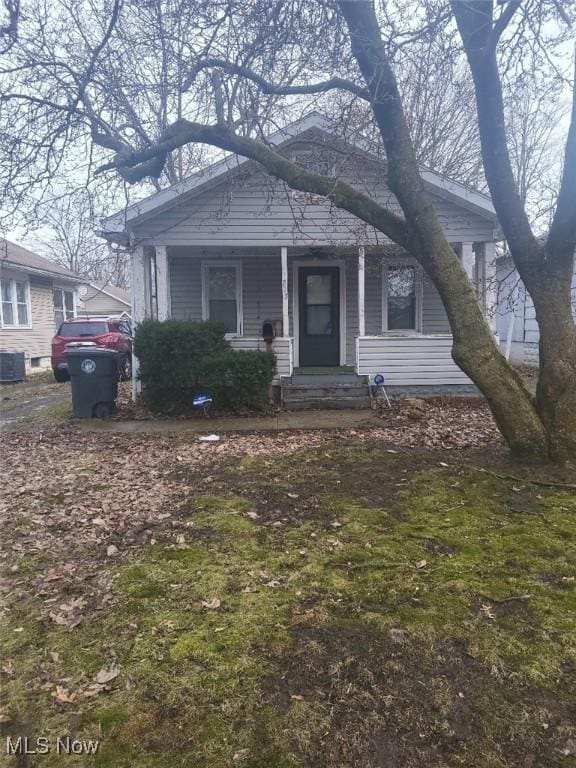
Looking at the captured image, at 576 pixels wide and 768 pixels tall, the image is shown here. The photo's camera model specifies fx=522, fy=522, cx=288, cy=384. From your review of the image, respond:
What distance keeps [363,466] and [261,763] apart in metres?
3.97

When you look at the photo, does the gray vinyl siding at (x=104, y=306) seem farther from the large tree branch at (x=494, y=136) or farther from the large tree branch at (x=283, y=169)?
the large tree branch at (x=494, y=136)

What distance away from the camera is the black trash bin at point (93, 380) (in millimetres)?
9016

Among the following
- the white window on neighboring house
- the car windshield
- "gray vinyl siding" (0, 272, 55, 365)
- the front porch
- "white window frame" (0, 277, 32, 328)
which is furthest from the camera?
the white window on neighboring house

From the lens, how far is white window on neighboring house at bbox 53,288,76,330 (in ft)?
73.6

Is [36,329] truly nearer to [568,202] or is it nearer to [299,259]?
[299,259]

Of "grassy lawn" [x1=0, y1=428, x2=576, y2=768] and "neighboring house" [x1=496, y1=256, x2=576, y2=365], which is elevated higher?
"neighboring house" [x1=496, y1=256, x2=576, y2=365]

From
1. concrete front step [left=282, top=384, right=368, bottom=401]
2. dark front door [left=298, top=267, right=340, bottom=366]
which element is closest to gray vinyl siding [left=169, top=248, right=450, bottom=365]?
dark front door [left=298, top=267, right=340, bottom=366]

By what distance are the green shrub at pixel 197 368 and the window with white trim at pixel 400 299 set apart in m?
3.80

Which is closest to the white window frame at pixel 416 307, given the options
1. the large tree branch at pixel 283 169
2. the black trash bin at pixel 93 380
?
the large tree branch at pixel 283 169

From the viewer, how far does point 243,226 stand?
400 inches

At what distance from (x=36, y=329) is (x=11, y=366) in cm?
438

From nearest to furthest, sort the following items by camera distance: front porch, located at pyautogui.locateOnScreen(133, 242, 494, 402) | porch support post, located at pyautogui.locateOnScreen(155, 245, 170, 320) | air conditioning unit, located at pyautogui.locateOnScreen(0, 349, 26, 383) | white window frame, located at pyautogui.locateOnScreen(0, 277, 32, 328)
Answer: porch support post, located at pyautogui.locateOnScreen(155, 245, 170, 320) < front porch, located at pyautogui.locateOnScreen(133, 242, 494, 402) < air conditioning unit, located at pyautogui.locateOnScreen(0, 349, 26, 383) < white window frame, located at pyautogui.locateOnScreen(0, 277, 32, 328)

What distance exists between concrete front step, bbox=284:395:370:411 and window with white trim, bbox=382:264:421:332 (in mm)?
2748

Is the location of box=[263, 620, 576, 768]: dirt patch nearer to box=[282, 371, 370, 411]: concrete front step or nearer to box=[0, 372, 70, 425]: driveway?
box=[282, 371, 370, 411]: concrete front step
